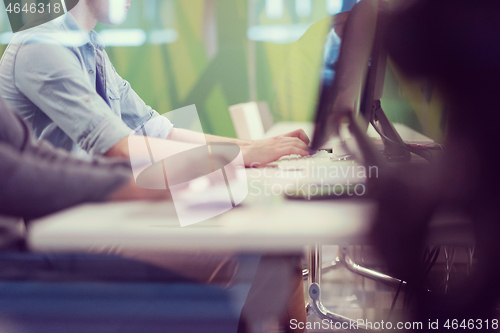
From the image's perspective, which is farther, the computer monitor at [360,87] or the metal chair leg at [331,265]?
the metal chair leg at [331,265]

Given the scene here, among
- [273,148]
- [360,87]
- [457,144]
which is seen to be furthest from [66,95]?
[457,144]

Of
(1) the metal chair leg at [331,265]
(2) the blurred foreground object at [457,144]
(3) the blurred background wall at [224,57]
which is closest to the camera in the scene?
(2) the blurred foreground object at [457,144]

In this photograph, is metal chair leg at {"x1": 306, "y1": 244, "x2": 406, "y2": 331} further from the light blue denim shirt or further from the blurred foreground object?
the light blue denim shirt

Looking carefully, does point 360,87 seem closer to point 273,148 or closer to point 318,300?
point 273,148

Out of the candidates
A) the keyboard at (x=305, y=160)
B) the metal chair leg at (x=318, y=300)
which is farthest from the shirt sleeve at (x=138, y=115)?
the metal chair leg at (x=318, y=300)

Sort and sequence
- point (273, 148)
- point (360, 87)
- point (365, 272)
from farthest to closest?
point (365, 272), point (273, 148), point (360, 87)

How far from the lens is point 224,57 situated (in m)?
0.77

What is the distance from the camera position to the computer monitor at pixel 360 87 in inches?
25.4

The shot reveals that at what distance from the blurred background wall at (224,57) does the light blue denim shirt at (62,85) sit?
4 centimetres

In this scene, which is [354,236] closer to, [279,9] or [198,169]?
[198,169]

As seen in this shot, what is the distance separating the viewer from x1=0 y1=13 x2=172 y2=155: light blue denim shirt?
0.74 metres

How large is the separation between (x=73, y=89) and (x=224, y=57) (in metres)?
0.33

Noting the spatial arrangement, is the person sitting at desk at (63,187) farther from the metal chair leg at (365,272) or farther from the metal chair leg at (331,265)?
the metal chair leg at (331,265)

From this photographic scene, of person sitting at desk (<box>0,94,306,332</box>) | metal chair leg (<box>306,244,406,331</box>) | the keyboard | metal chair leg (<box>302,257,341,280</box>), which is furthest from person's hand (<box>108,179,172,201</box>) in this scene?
metal chair leg (<box>302,257,341,280</box>)
